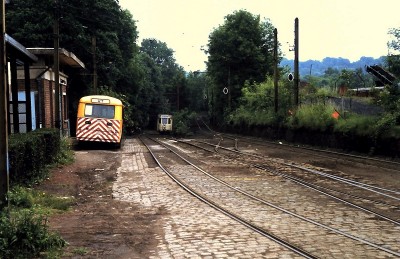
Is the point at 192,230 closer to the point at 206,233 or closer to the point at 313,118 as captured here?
the point at 206,233

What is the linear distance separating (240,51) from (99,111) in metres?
33.5

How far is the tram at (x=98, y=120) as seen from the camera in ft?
80.2

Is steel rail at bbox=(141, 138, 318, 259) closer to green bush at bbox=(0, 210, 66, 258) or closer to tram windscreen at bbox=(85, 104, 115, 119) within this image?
green bush at bbox=(0, 210, 66, 258)

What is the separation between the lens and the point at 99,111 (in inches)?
975

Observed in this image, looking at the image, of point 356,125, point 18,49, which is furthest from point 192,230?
point 356,125

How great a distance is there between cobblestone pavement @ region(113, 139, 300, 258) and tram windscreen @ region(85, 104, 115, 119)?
1335 centimetres

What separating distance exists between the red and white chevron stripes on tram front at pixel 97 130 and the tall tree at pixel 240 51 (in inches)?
1242

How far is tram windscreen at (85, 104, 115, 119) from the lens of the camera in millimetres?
24625

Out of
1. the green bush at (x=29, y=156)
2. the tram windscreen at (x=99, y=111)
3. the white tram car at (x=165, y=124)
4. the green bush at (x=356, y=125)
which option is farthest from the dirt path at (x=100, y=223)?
the white tram car at (x=165, y=124)

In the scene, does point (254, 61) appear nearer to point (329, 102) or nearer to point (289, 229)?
point (329, 102)

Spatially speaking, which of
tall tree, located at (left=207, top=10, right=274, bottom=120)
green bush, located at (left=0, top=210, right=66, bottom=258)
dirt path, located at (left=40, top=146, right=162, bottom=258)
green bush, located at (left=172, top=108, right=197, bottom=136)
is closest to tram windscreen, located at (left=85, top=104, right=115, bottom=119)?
dirt path, located at (left=40, top=146, right=162, bottom=258)

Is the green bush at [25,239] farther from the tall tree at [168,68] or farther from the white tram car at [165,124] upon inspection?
the tall tree at [168,68]

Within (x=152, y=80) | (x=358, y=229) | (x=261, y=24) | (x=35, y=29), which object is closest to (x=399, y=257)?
(x=358, y=229)

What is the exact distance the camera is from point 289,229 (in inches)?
283
